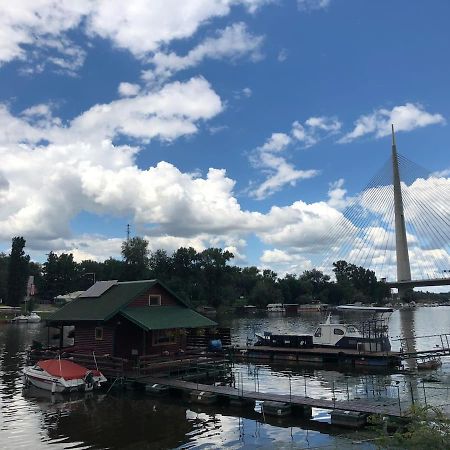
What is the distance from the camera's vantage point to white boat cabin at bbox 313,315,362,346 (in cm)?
4175

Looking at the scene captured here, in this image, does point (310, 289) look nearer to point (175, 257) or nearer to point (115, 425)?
point (175, 257)

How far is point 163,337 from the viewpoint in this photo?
111 ft

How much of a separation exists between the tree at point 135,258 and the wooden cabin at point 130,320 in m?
88.5

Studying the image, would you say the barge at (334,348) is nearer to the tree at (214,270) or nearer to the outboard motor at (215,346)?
the outboard motor at (215,346)

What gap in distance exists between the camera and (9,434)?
A: 20.8m

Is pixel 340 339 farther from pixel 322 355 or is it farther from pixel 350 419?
pixel 350 419

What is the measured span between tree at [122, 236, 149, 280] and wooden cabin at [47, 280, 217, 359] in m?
88.5

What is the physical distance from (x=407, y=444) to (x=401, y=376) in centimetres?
2425

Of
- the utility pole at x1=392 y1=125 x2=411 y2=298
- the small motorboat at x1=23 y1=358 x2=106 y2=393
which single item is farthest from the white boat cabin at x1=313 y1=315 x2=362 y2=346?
the utility pole at x1=392 y1=125 x2=411 y2=298

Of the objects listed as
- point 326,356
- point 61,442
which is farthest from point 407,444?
point 326,356

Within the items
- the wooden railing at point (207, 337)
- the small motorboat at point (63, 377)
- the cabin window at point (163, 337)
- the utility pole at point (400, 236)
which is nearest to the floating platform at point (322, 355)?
the wooden railing at point (207, 337)

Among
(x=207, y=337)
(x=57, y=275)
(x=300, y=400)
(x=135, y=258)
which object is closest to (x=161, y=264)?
(x=135, y=258)

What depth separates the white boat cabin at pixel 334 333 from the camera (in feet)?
137

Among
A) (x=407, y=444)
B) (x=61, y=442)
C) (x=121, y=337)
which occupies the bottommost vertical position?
(x=61, y=442)
